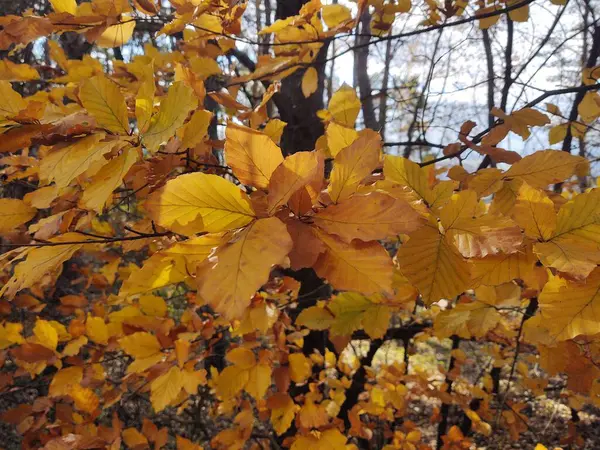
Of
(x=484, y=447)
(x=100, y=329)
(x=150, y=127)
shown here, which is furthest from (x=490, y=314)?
(x=484, y=447)

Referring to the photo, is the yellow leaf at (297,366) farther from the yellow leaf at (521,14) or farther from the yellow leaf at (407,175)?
the yellow leaf at (521,14)

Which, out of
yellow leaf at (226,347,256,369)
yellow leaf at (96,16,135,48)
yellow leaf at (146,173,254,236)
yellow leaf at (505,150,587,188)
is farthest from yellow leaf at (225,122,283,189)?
yellow leaf at (226,347,256,369)

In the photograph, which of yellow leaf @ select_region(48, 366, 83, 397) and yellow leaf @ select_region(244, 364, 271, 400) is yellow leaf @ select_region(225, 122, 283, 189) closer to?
yellow leaf @ select_region(244, 364, 271, 400)

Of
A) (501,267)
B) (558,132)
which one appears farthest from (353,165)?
(558,132)

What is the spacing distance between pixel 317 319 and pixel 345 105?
25.5 inches

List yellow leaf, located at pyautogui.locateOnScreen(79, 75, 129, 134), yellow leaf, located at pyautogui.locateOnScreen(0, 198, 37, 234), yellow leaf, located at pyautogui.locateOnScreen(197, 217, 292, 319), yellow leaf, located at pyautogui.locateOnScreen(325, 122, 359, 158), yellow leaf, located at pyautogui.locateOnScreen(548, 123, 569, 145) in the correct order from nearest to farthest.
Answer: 1. yellow leaf, located at pyautogui.locateOnScreen(197, 217, 292, 319)
2. yellow leaf, located at pyautogui.locateOnScreen(79, 75, 129, 134)
3. yellow leaf, located at pyautogui.locateOnScreen(325, 122, 359, 158)
4. yellow leaf, located at pyautogui.locateOnScreen(0, 198, 37, 234)
5. yellow leaf, located at pyautogui.locateOnScreen(548, 123, 569, 145)

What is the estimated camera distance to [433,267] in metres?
0.51

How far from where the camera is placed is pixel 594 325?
0.48 m

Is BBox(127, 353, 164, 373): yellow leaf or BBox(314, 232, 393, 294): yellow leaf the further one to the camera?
BBox(127, 353, 164, 373): yellow leaf

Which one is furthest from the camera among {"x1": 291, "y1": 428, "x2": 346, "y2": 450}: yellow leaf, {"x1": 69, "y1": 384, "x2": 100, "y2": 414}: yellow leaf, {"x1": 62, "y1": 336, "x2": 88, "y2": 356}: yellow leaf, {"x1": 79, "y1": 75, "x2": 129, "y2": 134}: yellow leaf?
{"x1": 69, "y1": 384, "x2": 100, "y2": 414}: yellow leaf

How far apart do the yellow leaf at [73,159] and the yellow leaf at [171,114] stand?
53 mm

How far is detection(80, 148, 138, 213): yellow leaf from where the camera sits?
49cm

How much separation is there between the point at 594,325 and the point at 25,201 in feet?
3.39

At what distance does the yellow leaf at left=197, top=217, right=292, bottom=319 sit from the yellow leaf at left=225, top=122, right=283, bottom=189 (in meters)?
0.11
